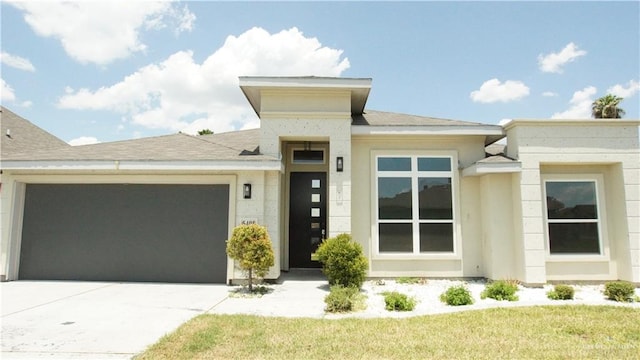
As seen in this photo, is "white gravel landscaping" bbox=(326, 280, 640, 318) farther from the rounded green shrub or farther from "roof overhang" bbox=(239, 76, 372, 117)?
"roof overhang" bbox=(239, 76, 372, 117)

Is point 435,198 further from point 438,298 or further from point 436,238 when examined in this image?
point 438,298

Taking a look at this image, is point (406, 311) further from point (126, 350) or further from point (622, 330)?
point (126, 350)

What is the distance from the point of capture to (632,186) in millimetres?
8844

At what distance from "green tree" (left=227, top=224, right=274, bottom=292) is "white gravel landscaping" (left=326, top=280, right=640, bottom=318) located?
7.52 ft

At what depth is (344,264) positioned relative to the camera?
8023 millimetres

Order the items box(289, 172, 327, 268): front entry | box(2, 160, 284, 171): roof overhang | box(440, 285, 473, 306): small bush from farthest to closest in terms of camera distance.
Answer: box(289, 172, 327, 268): front entry → box(2, 160, 284, 171): roof overhang → box(440, 285, 473, 306): small bush

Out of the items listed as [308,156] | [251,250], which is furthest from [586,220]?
[251,250]

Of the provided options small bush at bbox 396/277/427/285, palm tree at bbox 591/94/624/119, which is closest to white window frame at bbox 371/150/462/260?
small bush at bbox 396/277/427/285

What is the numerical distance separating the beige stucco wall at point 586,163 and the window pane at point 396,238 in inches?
106

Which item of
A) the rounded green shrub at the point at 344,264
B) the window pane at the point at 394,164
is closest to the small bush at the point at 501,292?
the rounded green shrub at the point at 344,264

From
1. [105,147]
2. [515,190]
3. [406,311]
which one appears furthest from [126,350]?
[515,190]

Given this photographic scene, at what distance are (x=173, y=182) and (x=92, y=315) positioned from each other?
13.2ft

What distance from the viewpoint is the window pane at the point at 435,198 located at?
9.59 m

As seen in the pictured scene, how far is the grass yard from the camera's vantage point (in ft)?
13.7
